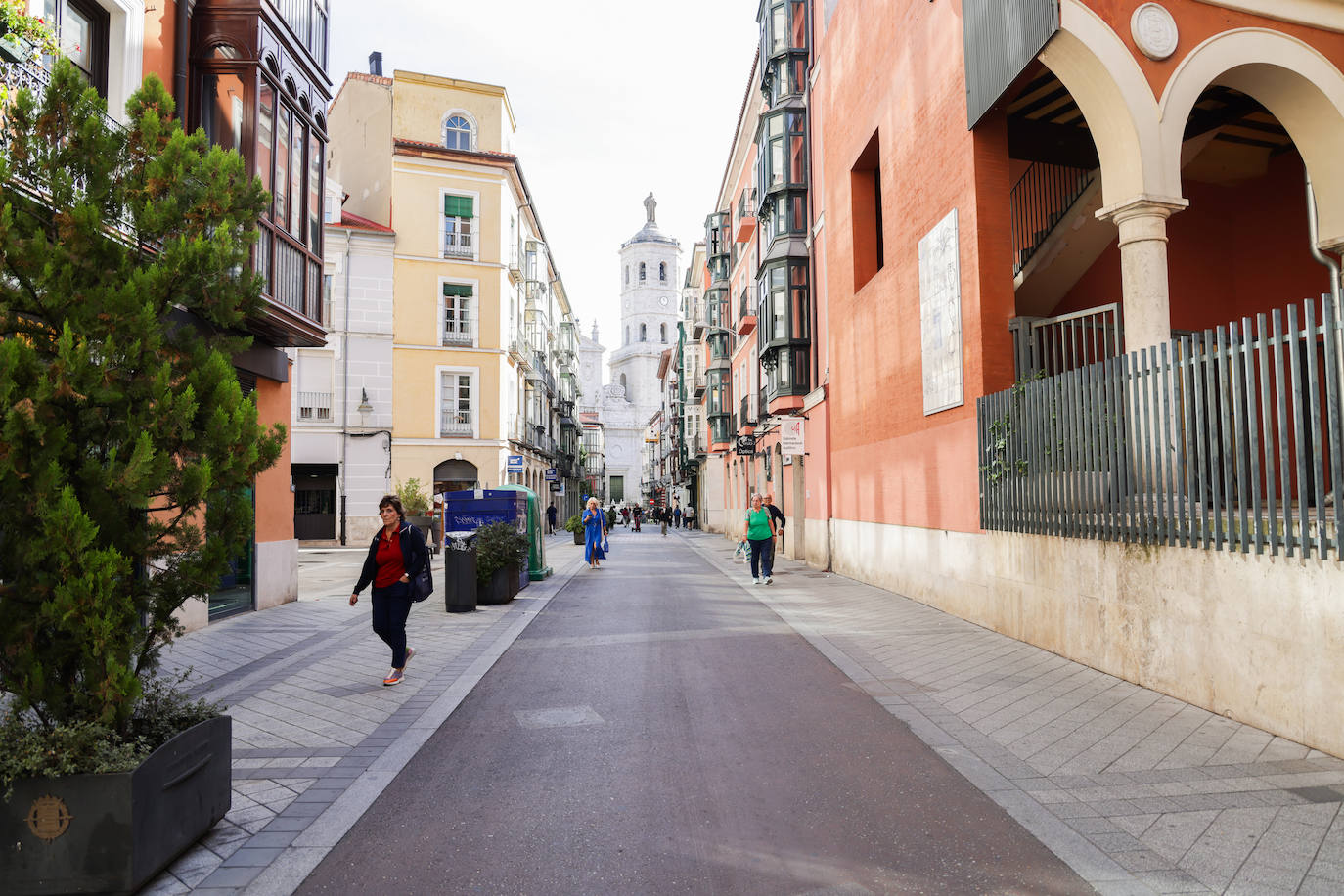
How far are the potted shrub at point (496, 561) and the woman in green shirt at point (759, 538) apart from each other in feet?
15.4

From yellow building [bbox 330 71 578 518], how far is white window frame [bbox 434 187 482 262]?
0.04m

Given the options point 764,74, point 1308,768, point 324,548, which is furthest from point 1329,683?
point 324,548

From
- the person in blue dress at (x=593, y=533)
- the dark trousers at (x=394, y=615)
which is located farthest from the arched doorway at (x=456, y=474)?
the dark trousers at (x=394, y=615)

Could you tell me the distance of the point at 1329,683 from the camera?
17.9 ft

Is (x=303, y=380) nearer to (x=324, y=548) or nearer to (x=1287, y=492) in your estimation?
(x=324, y=548)

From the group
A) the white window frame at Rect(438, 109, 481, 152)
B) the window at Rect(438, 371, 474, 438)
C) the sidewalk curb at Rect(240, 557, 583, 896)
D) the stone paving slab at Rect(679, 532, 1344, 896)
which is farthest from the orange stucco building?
the white window frame at Rect(438, 109, 481, 152)

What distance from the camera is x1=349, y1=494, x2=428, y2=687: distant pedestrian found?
8.07 m

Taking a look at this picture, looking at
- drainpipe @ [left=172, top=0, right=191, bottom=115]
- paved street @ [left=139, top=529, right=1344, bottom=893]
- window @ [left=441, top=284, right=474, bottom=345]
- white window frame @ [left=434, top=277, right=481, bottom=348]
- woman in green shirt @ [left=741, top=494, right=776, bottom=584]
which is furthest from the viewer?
window @ [left=441, top=284, right=474, bottom=345]

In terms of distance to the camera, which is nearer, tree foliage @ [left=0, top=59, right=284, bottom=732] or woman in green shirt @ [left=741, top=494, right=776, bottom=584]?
tree foliage @ [left=0, top=59, right=284, bottom=732]

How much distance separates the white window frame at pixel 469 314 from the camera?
3291cm

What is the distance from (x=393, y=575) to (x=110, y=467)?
15.0 feet

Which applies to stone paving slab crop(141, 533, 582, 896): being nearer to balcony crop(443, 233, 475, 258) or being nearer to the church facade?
balcony crop(443, 233, 475, 258)

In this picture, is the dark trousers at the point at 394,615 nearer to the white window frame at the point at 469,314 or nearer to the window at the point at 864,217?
the window at the point at 864,217

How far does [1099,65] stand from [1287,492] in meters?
5.43
